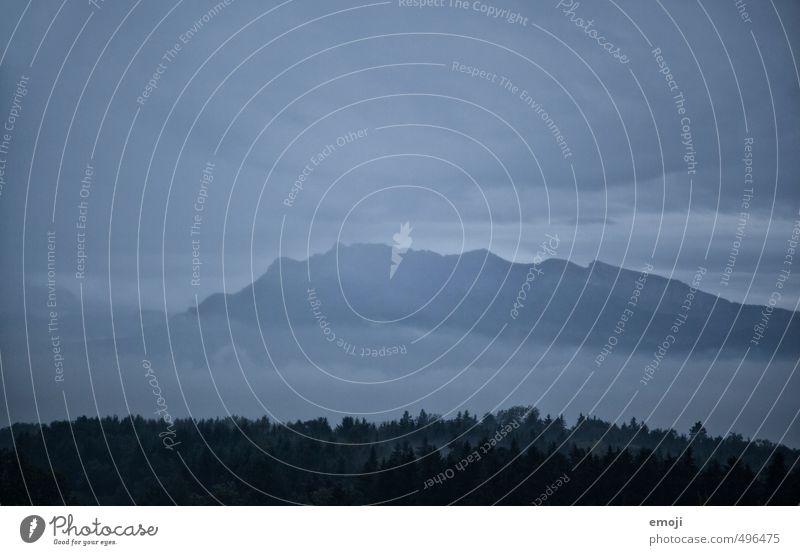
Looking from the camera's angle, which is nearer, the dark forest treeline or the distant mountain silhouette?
the dark forest treeline

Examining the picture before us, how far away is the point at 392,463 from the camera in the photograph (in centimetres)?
558

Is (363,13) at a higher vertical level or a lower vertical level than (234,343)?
higher

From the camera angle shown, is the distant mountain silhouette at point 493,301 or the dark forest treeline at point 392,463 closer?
the dark forest treeline at point 392,463

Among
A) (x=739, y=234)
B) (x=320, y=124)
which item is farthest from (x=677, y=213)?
(x=320, y=124)

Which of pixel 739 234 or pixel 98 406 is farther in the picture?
pixel 739 234

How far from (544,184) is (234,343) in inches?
75.0

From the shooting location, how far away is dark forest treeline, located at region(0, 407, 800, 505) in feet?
17.6

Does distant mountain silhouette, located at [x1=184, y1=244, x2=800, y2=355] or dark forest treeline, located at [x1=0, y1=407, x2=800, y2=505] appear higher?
distant mountain silhouette, located at [x1=184, y1=244, x2=800, y2=355]

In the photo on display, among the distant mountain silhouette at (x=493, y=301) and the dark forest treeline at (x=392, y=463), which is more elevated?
the distant mountain silhouette at (x=493, y=301)

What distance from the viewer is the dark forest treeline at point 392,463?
5352mm

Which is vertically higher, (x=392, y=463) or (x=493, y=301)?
(x=493, y=301)

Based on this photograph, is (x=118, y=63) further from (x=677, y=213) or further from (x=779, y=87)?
(x=779, y=87)

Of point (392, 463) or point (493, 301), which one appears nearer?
point (392, 463)

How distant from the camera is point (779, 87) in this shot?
227 inches
